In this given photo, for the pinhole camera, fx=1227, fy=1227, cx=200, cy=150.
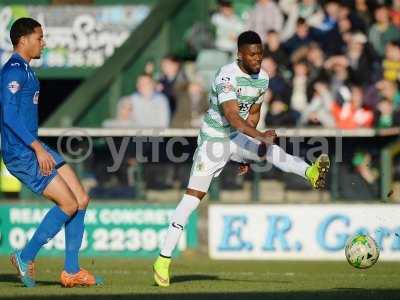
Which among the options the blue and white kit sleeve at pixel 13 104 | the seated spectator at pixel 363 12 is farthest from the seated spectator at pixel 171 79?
the blue and white kit sleeve at pixel 13 104

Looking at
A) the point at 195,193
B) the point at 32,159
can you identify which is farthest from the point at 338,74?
the point at 32,159

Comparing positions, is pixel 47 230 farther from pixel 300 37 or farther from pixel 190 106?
pixel 300 37

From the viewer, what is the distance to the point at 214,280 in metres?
12.0

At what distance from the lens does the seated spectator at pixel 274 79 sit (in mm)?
17812

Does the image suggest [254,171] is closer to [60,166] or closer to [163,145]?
[163,145]

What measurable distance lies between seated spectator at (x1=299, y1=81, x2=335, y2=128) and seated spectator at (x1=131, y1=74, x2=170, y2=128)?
2012mm

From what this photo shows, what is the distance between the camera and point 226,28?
19.8 m

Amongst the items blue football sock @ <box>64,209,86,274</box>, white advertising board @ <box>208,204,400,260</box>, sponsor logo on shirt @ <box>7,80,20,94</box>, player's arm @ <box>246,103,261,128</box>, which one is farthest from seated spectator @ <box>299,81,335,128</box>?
sponsor logo on shirt @ <box>7,80,20,94</box>

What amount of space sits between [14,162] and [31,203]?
665cm

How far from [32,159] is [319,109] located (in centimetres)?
774

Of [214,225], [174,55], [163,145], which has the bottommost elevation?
[214,225]

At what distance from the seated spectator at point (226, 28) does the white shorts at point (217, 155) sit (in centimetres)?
805

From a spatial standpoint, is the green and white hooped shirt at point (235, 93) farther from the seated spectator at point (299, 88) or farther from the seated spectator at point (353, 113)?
the seated spectator at point (299, 88)

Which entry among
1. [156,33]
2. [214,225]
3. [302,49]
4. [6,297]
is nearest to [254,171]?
[214,225]
